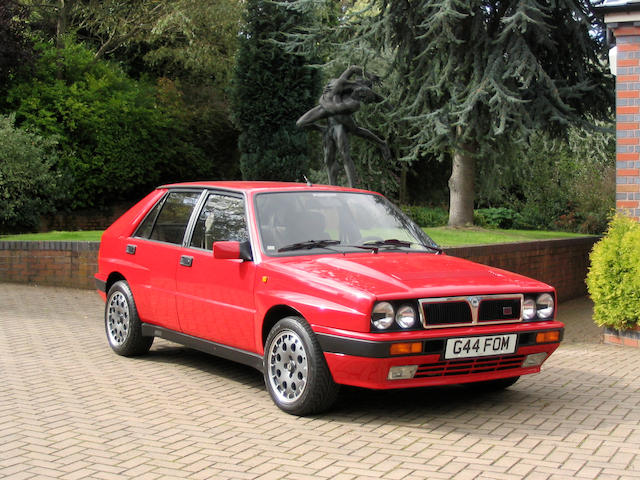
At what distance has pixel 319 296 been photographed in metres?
5.84

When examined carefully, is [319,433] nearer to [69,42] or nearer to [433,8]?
[433,8]

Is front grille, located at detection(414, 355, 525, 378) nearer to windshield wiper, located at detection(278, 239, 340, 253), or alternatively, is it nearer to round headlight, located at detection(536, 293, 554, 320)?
round headlight, located at detection(536, 293, 554, 320)

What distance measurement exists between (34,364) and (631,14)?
829cm

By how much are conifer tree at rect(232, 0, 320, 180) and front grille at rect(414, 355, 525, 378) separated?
727 inches

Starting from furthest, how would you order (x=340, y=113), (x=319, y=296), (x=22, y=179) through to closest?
(x=22, y=179), (x=340, y=113), (x=319, y=296)

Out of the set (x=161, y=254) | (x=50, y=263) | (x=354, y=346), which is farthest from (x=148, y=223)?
(x=50, y=263)

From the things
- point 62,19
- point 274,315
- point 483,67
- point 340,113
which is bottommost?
point 274,315

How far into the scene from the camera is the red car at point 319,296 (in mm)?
5613

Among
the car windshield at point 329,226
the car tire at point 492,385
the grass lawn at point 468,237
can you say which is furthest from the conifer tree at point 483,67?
the car tire at point 492,385

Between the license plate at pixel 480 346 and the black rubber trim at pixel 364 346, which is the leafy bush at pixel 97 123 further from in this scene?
the license plate at pixel 480 346

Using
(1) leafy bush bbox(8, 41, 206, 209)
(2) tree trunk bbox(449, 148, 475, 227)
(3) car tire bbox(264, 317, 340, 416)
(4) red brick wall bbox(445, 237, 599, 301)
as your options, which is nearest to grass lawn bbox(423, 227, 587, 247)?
(4) red brick wall bbox(445, 237, 599, 301)

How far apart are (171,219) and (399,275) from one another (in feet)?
8.99

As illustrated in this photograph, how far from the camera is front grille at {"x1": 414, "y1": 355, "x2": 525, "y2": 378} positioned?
5.70 metres

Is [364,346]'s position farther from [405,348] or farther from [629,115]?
[629,115]
